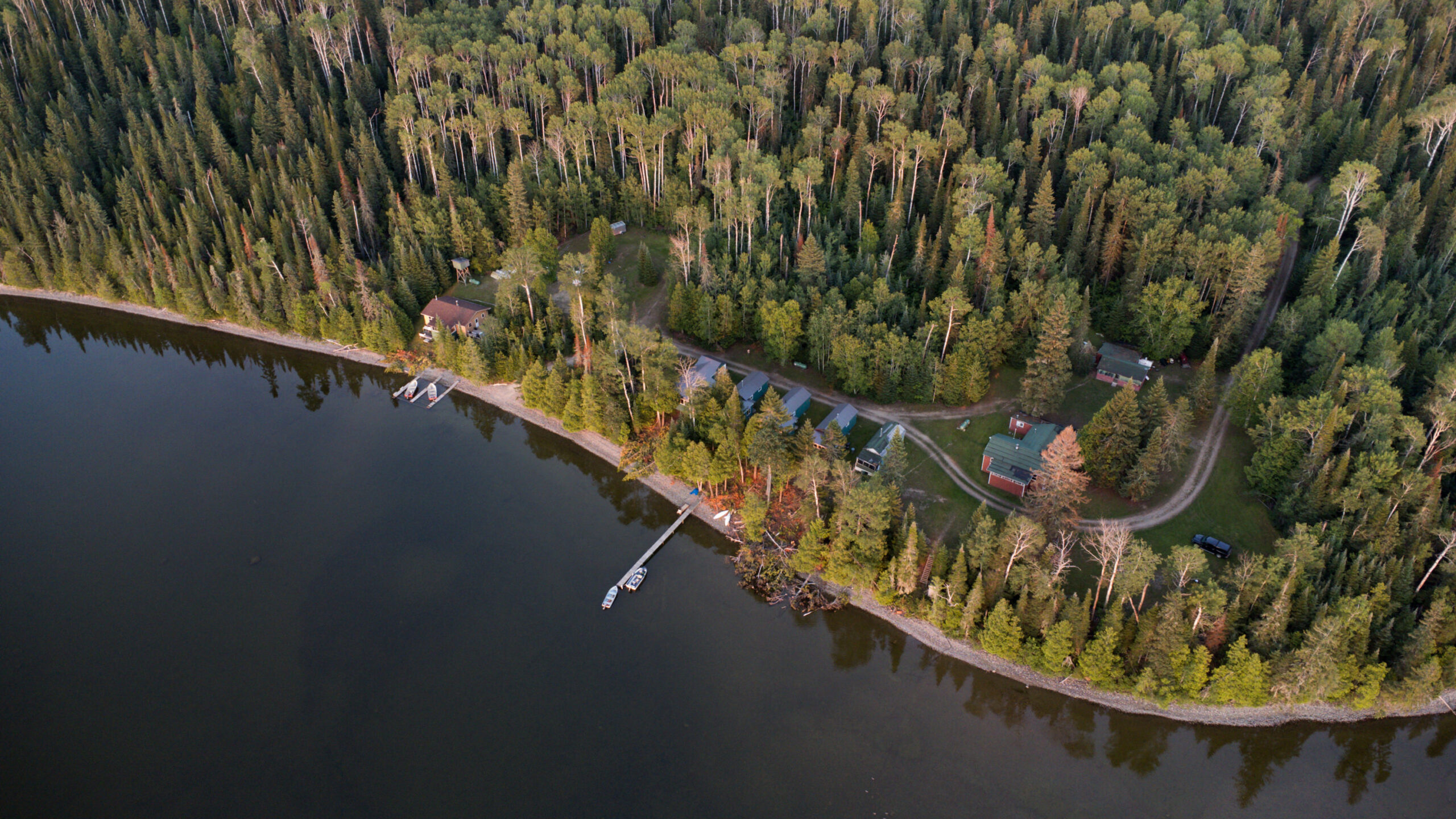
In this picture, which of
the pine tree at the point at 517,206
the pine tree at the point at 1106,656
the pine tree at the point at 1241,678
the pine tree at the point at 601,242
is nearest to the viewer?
the pine tree at the point at 1241,678

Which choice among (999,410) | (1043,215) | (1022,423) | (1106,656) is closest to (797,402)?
(999,410)

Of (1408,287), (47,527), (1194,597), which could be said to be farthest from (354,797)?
(1408,287)

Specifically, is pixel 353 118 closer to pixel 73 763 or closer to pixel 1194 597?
pixel 73 763

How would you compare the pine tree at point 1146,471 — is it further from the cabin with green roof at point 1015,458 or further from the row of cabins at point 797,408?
the row of cabins at point 797,408

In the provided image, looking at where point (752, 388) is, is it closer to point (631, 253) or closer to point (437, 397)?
point (437, 397)

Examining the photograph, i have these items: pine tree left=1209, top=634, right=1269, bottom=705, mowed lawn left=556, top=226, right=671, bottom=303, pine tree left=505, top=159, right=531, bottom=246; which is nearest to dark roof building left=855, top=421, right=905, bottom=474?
pine tree left=1209, top=634, right=1269, bottom=705

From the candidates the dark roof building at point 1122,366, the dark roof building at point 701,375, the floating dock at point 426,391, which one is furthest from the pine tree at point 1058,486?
the floating dock at point 426,391

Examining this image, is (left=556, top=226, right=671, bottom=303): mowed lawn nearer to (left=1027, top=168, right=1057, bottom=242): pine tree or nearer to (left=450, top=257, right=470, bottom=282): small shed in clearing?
(left=450, top=257, right=470, bottom=282): small shed in clearing
